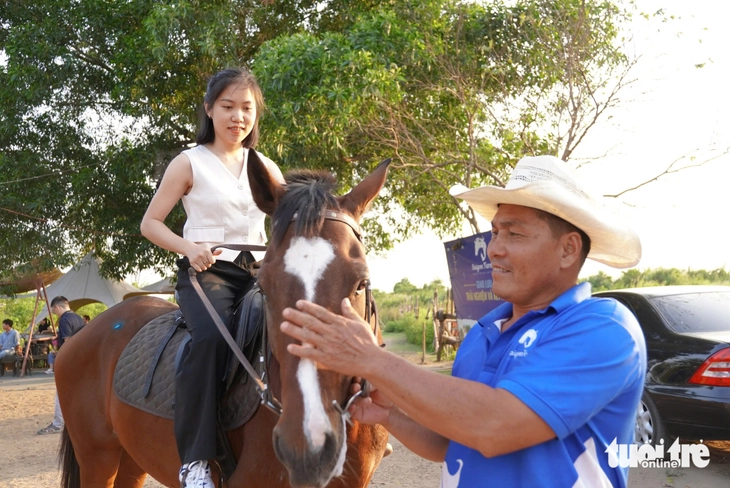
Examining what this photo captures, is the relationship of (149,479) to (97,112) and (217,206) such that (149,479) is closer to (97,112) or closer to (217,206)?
(217,206)

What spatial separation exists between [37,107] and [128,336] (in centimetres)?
1133

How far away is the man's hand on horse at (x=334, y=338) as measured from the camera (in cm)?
162

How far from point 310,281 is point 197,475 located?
1.21 meters

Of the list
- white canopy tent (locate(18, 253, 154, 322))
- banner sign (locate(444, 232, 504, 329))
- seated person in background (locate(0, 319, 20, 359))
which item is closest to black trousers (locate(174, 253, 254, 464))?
banner sign (locate(444, 232, 504, 329))

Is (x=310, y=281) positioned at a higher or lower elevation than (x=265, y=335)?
higher

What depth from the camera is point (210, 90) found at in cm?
340

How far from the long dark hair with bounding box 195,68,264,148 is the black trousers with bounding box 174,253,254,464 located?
3.00 feet

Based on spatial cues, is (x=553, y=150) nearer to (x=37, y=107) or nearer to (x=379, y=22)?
(x=379, y=22)

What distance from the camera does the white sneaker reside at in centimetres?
275

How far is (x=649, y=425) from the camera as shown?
20.2 feet

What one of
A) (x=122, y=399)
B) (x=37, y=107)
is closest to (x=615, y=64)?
(x=122, y=399)

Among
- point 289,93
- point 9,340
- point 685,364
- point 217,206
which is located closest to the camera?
point 217,206

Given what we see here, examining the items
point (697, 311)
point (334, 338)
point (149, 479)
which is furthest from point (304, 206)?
point (149, 479)

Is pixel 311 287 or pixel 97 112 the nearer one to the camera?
pixel 311 287
